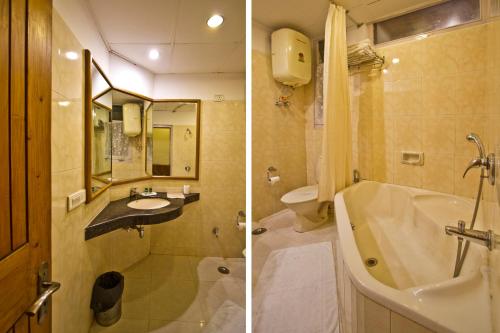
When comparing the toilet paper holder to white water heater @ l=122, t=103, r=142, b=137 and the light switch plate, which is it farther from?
the light switch plate

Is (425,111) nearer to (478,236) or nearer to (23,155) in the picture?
(478,236)

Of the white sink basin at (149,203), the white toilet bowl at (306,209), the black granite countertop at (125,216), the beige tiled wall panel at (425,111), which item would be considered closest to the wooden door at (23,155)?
the black granite countertop at (125,216)

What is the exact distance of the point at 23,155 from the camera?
388mm

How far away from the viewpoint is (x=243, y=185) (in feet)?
3.41

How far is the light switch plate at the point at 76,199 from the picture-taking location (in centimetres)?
60

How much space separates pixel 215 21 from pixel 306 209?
46.3 inches

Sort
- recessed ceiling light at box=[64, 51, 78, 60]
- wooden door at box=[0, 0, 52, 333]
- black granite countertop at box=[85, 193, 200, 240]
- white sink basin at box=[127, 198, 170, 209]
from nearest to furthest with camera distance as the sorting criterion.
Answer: wooden door at box=[0, 0, 52, 333], recessed ceiling light at box=[64, 51, 78, 60], black granite countertop at box=[85, 193, 200, 240], white sink basin at box=[127, 198, 170, 209]

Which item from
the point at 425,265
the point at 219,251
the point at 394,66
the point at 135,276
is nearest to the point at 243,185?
the point at 219,251

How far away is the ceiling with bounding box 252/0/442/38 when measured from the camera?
1078 millimetres

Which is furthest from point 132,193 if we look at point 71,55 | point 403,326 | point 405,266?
point 405,266

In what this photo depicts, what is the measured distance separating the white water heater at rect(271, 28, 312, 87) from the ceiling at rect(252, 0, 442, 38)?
5 cm

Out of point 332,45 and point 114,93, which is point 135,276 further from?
point 332,45

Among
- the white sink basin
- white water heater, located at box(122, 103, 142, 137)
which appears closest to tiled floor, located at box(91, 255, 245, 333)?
the white sink basin

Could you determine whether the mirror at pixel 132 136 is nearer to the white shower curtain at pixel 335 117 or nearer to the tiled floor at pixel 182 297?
the tiled floor at pixel 182 297
